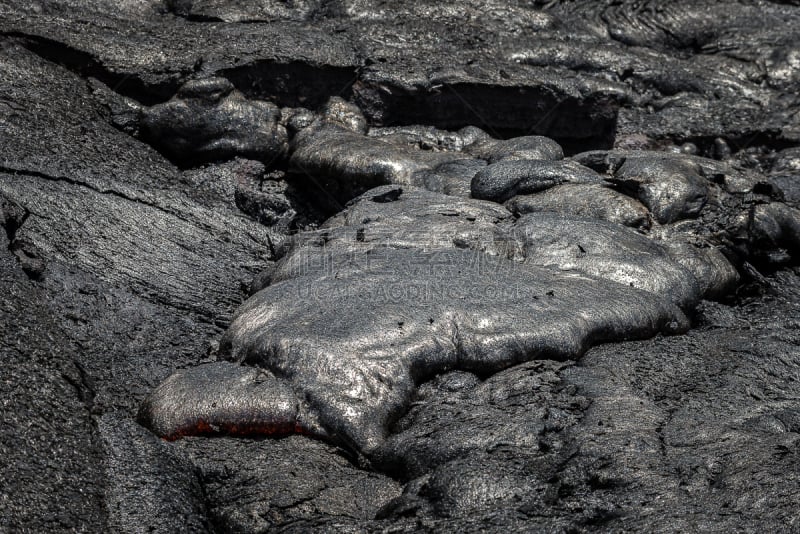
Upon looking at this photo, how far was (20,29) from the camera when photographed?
7.98m

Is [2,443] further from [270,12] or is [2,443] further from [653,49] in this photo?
[653,49]

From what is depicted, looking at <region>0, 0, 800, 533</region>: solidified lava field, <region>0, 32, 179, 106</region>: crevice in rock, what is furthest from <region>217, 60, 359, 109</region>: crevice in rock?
<region>0, 32, 179, 106</region>: crevice in rock

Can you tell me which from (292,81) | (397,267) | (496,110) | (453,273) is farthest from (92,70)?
(453,273)

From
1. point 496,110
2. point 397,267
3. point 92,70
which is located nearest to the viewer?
point 397,267

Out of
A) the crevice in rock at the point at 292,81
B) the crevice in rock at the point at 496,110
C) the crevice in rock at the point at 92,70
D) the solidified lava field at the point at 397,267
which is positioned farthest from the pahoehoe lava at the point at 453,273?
the crevice in rock at the point at 92,70

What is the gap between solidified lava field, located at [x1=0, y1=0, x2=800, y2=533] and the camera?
3.83m

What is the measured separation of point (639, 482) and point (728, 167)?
15.8 feet

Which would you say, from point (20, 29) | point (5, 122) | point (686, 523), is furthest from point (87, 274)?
point (686, 523)

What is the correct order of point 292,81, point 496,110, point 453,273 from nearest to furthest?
point 453,273 < point 292,81 < point 496,110

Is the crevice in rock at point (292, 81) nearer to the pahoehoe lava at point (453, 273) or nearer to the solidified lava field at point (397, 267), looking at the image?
the solidified lava field at point (397, 267)

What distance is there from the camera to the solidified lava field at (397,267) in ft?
12.6

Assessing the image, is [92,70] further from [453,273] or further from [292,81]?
[453,273]

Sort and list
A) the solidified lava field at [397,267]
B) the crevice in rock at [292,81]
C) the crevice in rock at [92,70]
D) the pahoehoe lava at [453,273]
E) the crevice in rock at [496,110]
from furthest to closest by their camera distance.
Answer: the crevice in rock at [496,110] → the crevice in rock at [292,81] → the crevice in rock at [92,70] → the pahoehoe lava at [453,273] → the solidified lava field at [397,267]

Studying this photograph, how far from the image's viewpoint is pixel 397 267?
5500 mm
